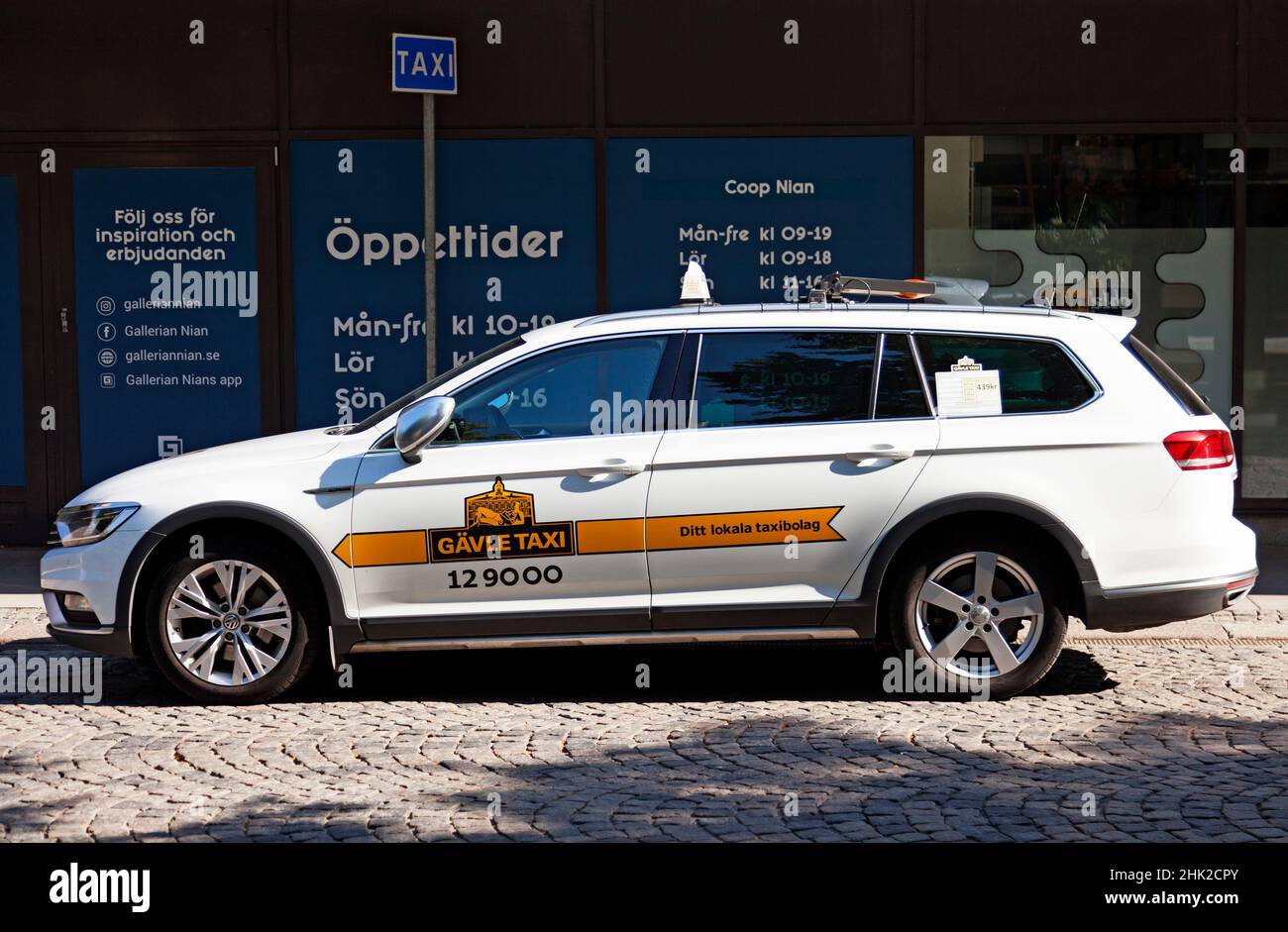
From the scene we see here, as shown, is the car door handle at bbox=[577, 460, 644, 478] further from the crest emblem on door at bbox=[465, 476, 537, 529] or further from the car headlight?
the car headlight

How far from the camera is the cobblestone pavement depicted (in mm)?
5320

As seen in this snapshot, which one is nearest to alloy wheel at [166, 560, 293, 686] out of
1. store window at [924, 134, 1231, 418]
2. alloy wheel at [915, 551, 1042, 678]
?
alloy wheel at [915, 551, 1042, 678]

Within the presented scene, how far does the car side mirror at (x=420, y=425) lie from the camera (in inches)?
277

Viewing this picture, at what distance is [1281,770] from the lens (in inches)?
233

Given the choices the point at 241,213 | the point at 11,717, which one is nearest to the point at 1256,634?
the point at 11,717

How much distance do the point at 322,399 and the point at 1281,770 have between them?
787 cm

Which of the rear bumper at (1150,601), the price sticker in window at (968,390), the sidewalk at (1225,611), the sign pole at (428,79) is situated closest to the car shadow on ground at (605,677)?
the rear bumper at (1150,601)

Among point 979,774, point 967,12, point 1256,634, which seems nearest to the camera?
point 979,774

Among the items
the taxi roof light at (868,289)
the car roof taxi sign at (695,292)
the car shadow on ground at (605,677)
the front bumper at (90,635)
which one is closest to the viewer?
the front bumper at (90,635)

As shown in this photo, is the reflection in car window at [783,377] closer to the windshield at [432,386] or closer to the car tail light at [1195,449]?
the windshield at [432,386]

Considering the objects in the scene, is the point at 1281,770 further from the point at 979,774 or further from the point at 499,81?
the point at 499,81

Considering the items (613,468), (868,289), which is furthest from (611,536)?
(868,289)

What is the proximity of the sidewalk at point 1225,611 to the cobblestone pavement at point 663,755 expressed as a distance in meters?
0.51

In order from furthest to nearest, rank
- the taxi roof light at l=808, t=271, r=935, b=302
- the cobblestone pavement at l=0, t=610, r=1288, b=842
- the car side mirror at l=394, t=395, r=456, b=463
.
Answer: the taxi roof light at l=808, t=271, r=935, b=302 < the car side mirror at l=394, t=395, r=456, b=463 < the cobblestone pavement at l=0, t=610, r=1288, b=842
